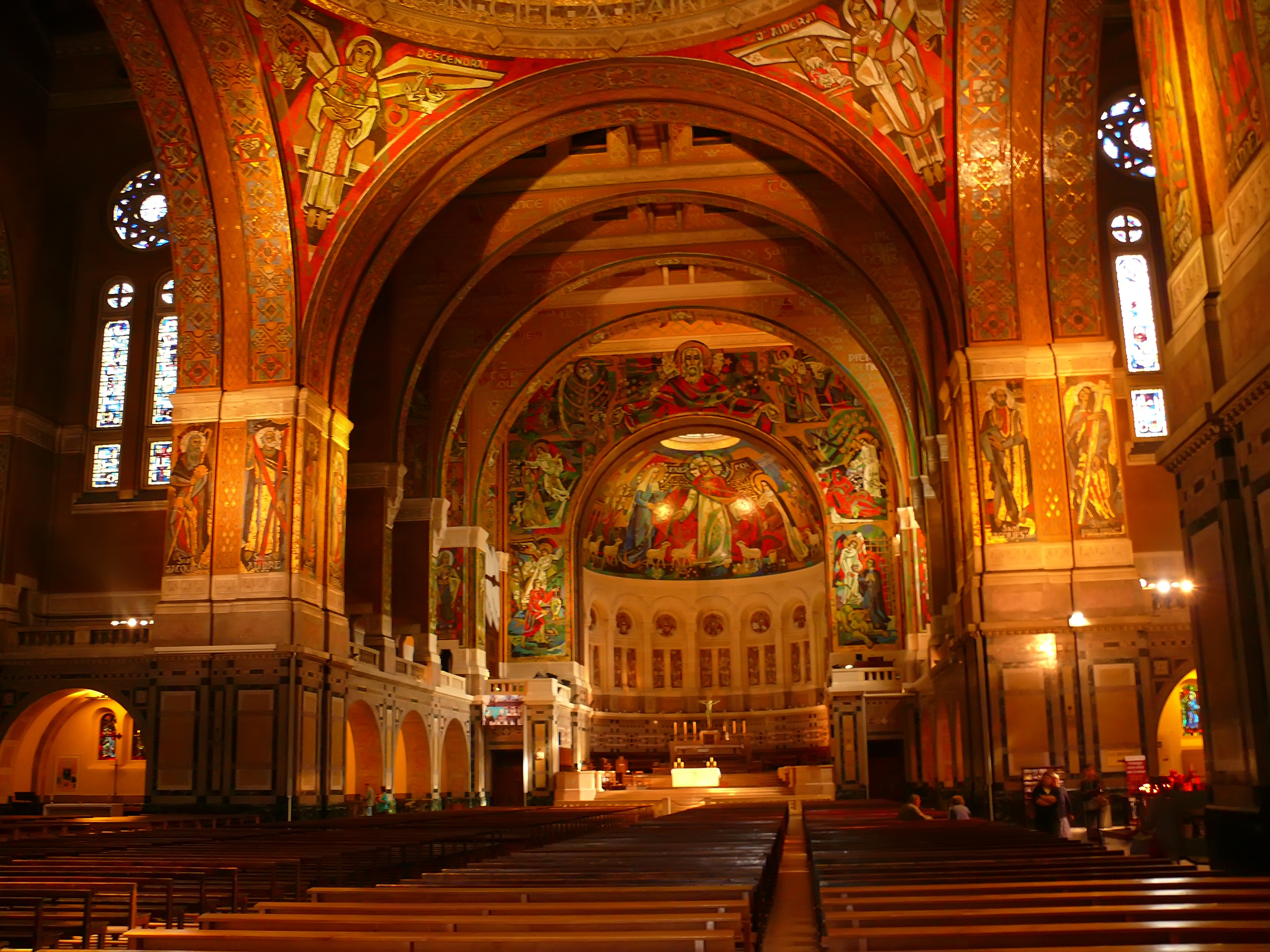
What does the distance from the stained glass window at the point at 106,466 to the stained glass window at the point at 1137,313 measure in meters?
18.4

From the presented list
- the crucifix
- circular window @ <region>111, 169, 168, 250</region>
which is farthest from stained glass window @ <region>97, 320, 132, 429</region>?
the crucifix

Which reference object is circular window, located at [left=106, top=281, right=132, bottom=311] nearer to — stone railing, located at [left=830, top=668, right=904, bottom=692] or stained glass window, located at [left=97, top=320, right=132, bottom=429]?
stained glass window, located at [left=97, top=320, right=132, bottom=429]

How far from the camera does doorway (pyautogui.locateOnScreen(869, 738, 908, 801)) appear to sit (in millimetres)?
31969

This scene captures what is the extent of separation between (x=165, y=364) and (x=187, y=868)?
17.7 meters

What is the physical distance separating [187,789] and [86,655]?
127 inches

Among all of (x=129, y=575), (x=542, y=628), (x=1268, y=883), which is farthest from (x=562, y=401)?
(x=1268, y=883)

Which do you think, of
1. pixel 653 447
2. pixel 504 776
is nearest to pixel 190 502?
pixel 504 776

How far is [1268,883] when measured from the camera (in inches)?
220

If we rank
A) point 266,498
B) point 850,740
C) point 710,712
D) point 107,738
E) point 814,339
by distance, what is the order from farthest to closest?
1. point 710,712
2. point 850,740
3. point 814,339
4. point 107,738
5. point 266,498

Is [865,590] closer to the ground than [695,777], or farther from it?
farther from it

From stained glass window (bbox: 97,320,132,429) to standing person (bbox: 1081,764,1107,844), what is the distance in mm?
17936

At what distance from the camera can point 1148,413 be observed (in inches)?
860

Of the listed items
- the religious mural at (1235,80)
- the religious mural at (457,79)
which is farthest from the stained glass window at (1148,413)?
the religious mural at (1235,80)

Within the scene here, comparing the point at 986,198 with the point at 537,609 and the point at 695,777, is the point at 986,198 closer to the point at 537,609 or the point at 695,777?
the point at 537,609
